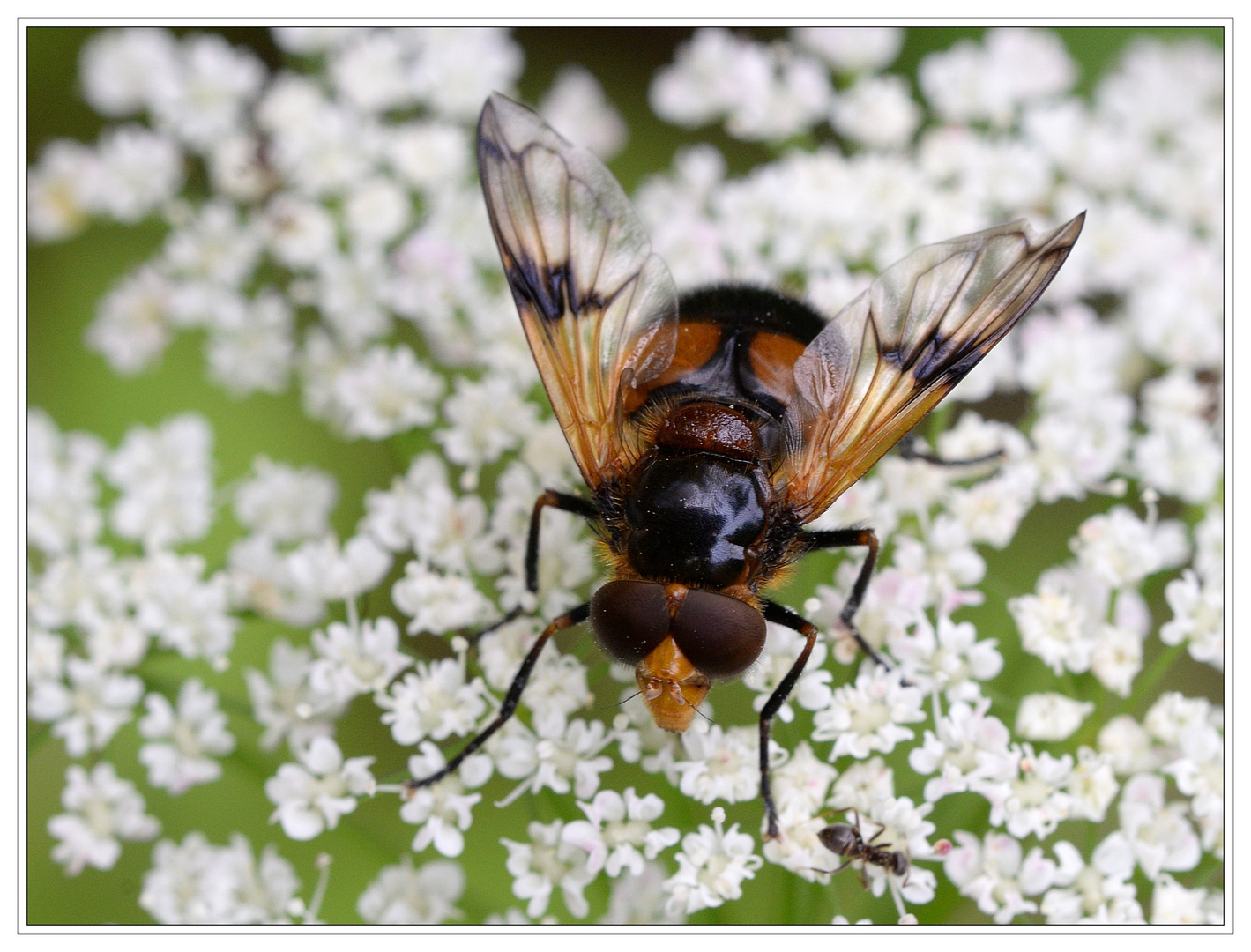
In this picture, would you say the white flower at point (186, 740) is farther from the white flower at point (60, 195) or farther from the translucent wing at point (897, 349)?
the white flower at point (60, 195)

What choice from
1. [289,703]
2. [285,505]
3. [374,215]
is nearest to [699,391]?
[289,703]

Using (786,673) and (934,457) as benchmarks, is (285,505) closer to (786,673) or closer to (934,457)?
(786,673)

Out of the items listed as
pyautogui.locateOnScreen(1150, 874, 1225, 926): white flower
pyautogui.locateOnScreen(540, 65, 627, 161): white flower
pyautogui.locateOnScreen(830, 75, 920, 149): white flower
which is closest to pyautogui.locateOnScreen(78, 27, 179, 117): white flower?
pyautogui.locateOnScreen(540, 65, 627, 161): white flower

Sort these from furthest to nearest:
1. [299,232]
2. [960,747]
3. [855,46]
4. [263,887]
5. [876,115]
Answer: [855,46] → [876,115] → [299,232] → [263,887] → [960,747]

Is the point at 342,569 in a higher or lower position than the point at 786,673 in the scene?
higher

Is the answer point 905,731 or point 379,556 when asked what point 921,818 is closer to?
point 905,731

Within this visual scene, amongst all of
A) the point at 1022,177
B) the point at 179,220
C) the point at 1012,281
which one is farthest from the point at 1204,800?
the point at 179,220
